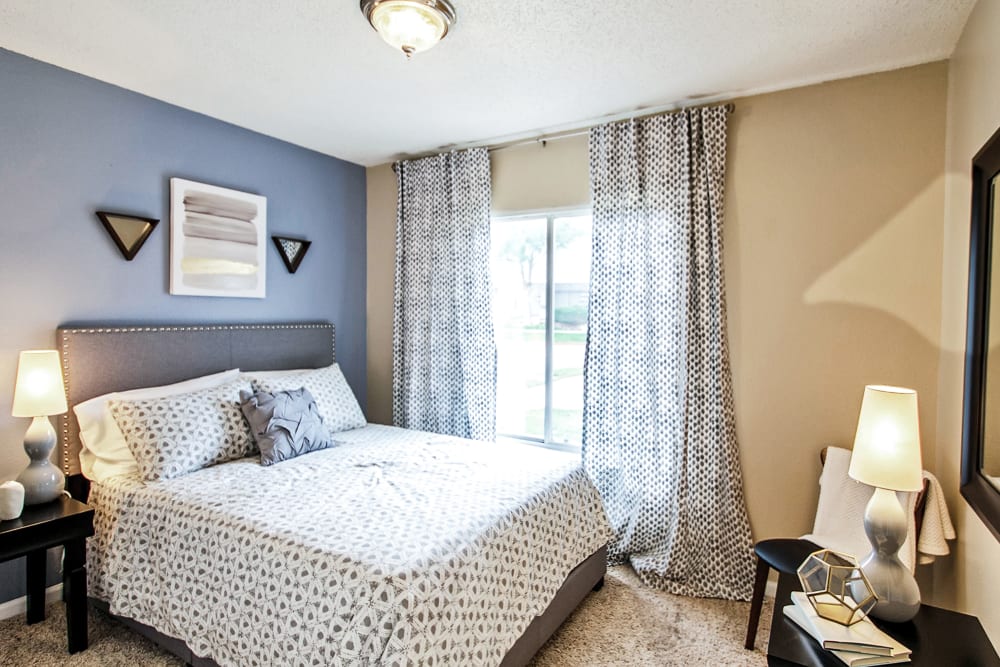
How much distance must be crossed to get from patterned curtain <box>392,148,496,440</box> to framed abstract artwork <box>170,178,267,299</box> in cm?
98

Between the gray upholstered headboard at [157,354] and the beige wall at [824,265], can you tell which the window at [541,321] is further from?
the gray upholstered headboard at [157,354]

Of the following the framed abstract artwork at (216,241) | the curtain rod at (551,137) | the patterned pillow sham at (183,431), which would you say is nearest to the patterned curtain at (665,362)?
the curtain rod at (551,137)

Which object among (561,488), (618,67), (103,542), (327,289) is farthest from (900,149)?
(103,542)

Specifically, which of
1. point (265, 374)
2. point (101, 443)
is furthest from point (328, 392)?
point (101, 443)

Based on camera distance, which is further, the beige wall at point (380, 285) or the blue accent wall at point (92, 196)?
the beige wall at point (380, 285)

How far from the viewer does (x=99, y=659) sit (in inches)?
83.4

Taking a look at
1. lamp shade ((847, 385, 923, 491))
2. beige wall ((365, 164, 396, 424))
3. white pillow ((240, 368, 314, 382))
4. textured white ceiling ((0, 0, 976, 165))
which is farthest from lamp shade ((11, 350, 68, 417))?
lamp shade ((847, 385, 923, 491))

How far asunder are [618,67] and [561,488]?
1951 millimetres

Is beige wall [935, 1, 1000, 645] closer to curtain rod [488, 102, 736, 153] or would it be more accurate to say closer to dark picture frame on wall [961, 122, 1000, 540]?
dark picture frame on wall [961, 122, 1000, 540]

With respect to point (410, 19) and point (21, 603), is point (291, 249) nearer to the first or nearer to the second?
point (410, 19)

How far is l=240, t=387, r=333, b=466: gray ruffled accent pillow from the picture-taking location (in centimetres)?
262

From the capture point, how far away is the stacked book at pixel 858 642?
1.33m

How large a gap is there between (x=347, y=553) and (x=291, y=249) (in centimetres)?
245

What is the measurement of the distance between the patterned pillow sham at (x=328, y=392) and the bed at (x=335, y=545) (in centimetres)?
36
